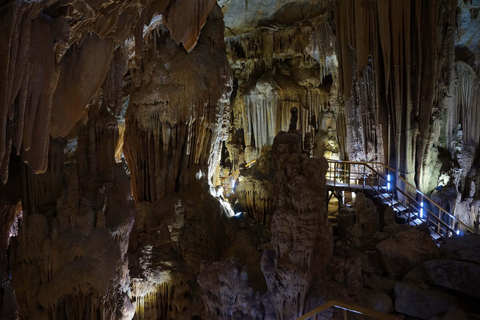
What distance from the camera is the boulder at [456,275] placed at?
3727mm

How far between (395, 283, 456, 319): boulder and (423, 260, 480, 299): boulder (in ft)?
0.49

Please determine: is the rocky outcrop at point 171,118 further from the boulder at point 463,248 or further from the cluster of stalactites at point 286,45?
the boulder at point 463,248

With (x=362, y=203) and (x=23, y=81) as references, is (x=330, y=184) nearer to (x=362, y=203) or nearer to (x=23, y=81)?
(x=362, y=203)

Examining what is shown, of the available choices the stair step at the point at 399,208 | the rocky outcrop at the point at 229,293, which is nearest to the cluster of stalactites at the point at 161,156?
the rocky outcrop at the point at 229,293

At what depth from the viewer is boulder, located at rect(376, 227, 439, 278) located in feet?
16.5

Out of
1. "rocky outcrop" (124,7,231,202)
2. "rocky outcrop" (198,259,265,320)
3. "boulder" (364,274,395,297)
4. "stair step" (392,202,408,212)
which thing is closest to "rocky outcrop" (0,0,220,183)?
"rocky outcrop" (198,259,265,320)

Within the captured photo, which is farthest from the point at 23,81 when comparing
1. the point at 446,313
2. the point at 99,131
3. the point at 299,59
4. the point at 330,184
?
the point at 299,59

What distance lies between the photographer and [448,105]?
10.3 meters

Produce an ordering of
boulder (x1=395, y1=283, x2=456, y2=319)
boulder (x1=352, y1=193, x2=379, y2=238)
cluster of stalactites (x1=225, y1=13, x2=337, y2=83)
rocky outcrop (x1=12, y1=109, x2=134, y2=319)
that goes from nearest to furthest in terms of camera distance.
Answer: boulder (x1=395, y1=283, x2=456, y2=319), rocky outcrop (x1=12, y1=109, x2=134, y2=319), boulder (x1=352, y1=193, x2=379, y2=238), cluster of stalactites (x1=225, y1=13, x2=337, y2=83)

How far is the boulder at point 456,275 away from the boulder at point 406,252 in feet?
2.63

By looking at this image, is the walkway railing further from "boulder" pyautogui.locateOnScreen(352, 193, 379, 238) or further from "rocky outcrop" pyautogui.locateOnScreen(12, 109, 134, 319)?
"rocky outcrop" pyautogui.locateOnScreen(12, 109, 134, 319)

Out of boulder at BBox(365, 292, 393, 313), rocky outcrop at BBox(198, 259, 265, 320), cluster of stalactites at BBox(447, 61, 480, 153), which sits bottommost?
rocky outcrop at BBox(198, 259, 265, 320)

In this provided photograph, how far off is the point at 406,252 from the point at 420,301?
1.43 m

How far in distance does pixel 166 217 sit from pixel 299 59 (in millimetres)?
8347
